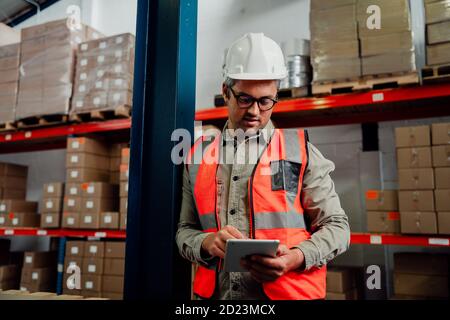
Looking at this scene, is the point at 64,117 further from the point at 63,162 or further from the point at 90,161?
the point at 63,162

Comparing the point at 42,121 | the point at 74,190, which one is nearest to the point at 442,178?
the point at 74,190

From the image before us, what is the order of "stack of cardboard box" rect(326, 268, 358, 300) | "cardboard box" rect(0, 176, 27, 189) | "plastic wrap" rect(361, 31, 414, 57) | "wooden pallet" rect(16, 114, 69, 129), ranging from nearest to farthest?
"plastic wrap" rect(361, 31, 414, 57), "stack of cardboard box" rect(326, 268, 358, 300), "wooden pallet" rect(16, 114, 69, 129), "cardboard box" rect(0, 176, 27, 189)

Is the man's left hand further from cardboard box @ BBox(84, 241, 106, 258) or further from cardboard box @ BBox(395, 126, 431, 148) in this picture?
cardboard box @ BBox(84, 241, 106, 258)

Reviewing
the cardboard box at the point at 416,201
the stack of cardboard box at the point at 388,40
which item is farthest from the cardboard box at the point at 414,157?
the stack of cardboard box at the point at 388,40

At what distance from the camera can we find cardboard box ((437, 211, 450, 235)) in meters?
3.09

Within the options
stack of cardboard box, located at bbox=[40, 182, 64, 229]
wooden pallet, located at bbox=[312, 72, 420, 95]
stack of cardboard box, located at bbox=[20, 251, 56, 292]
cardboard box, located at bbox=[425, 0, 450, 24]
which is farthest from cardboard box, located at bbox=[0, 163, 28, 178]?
cardboard box, located at bbox=[425, 0, 450, 24]

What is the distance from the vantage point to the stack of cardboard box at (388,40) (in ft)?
10.9

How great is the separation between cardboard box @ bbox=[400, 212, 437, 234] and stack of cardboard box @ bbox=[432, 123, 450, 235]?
50mm

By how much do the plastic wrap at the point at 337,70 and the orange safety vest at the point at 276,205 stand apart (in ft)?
6.65

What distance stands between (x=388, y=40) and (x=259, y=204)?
8.24 ft

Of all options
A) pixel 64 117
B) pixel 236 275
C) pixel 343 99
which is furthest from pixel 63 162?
pixel 236 275

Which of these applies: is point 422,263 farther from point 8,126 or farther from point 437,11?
point 8,126

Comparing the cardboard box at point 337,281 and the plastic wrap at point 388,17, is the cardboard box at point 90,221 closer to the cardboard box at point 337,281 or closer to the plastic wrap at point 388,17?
the cardboard box at point 337,281

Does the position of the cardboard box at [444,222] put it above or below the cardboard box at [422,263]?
above
